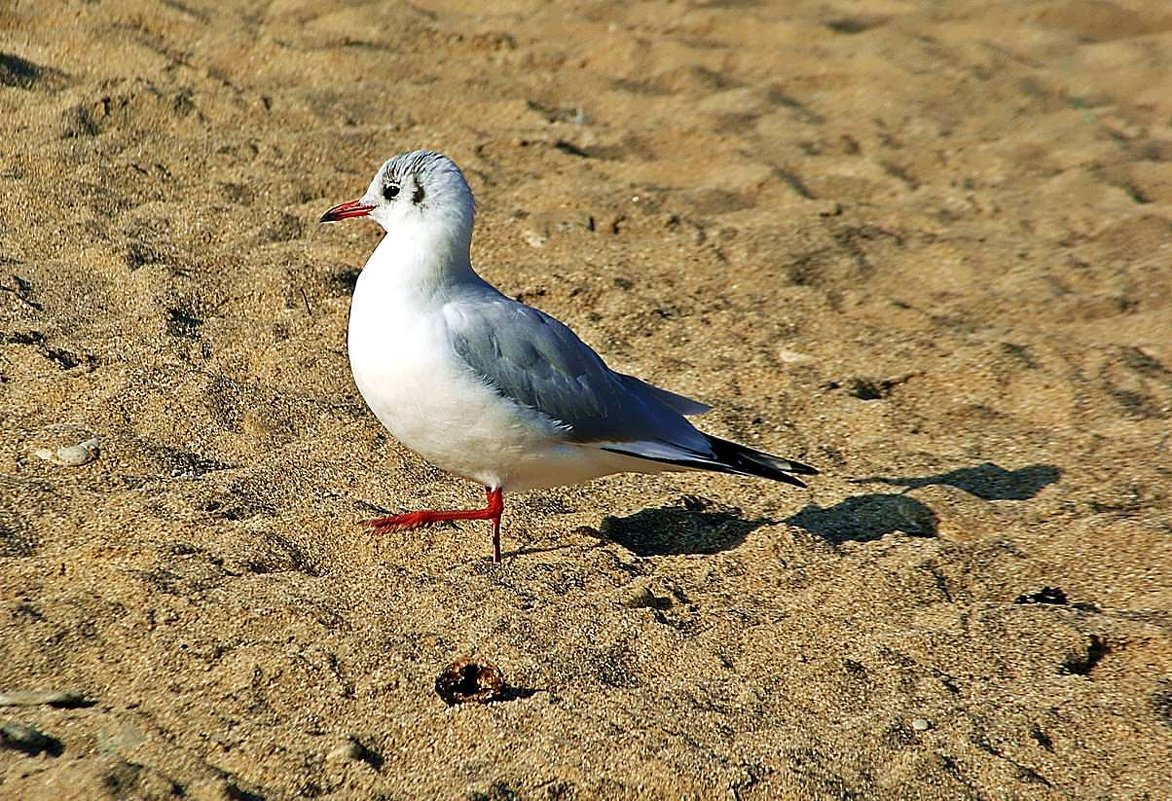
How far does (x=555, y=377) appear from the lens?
374cm

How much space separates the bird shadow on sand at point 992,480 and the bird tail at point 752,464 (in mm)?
408

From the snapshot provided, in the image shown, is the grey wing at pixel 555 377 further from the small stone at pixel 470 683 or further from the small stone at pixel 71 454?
the small stone at pixel 71 454

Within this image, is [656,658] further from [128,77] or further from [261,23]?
[261,23]

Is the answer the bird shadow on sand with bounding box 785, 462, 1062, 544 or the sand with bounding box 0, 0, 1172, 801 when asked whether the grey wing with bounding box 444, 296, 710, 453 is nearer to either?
the sand with bounding box 0, 0, 1172, 801

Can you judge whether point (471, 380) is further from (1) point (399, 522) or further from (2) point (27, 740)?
(2) point (27, 740)

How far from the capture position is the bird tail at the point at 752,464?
3.75m

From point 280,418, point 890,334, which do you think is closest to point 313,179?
point 280,418

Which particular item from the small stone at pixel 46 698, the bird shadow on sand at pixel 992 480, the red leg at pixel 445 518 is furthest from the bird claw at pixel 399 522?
the bird shadow on sand at pixel 992 480

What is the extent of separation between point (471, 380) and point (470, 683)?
2.94ft

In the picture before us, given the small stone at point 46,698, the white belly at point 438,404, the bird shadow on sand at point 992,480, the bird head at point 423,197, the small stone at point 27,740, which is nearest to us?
the small stone at point 27,740

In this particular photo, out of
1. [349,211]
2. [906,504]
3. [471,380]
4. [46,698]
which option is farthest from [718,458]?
[46,698]

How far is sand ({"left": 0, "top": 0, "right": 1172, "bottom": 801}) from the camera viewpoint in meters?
2.81

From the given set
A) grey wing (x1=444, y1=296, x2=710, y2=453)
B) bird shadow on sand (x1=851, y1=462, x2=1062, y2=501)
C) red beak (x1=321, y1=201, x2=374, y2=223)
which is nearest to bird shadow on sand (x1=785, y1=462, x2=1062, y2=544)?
bird shadow on sand (x1=851, y1=462, x2=1062, y2=501)

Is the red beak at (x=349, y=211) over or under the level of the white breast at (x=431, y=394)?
over
